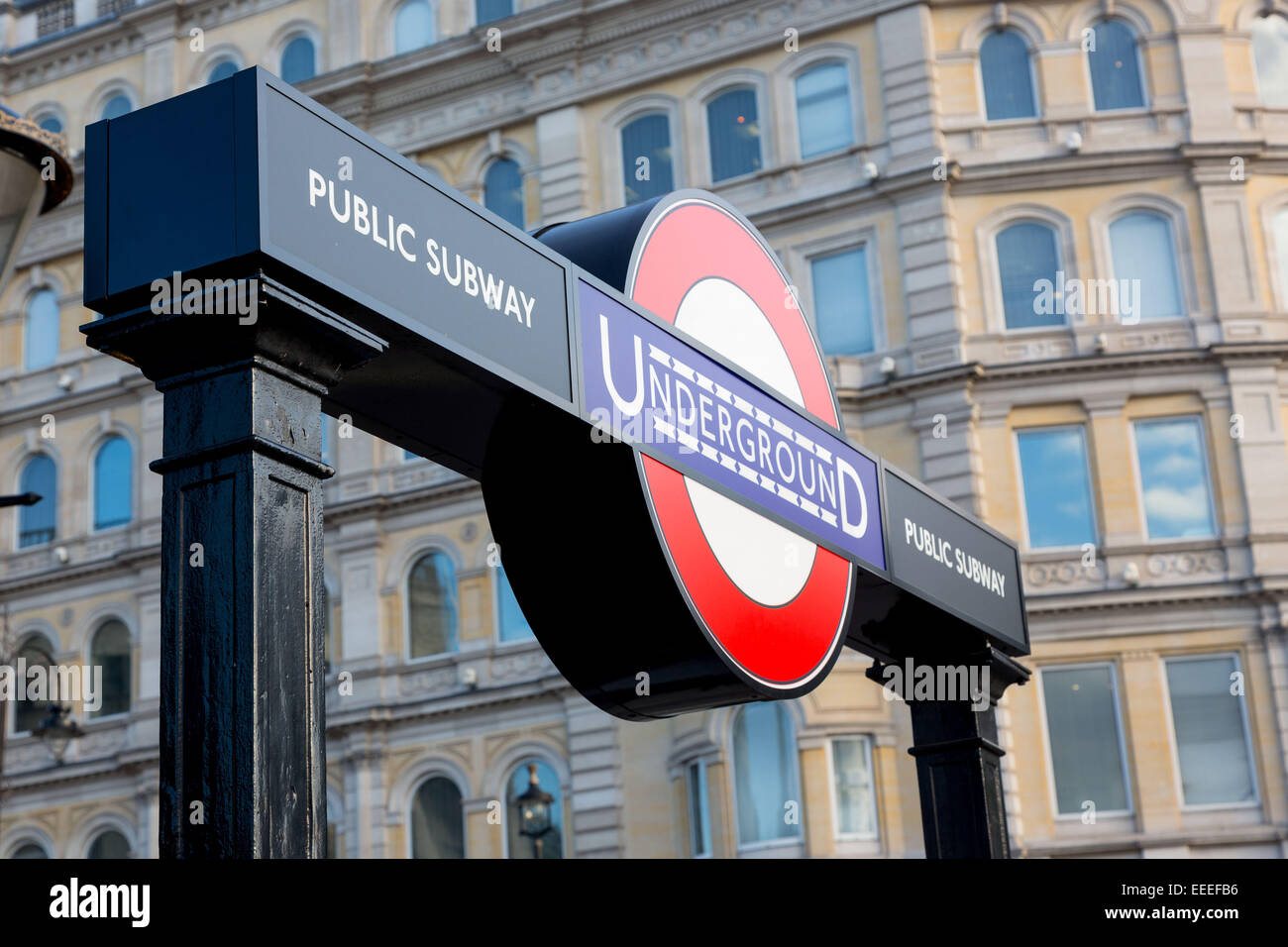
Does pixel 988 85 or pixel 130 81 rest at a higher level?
pixel 130 81

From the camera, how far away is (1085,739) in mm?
23922

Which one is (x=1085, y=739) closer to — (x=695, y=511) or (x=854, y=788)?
(x=854, y=788)

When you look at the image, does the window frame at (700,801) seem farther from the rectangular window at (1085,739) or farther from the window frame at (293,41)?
the window frame at (293,41)

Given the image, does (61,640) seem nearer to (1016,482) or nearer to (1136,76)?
(1016,482)

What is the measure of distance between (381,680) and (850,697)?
7699mm

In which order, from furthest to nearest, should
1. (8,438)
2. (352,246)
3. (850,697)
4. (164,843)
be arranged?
(8,438), (850,697), (352,246), (164,843)

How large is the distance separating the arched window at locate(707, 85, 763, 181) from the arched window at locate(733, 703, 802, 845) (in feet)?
28.5

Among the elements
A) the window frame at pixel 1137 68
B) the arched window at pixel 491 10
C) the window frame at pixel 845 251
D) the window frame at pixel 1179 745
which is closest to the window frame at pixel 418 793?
the window frame at pixel 845 251

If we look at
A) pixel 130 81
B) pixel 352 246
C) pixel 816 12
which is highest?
pixel 130 81

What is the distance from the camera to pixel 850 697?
24.3 m

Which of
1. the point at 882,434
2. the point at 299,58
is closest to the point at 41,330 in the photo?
the point at 299,58

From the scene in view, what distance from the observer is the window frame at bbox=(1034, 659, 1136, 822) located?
23641mm

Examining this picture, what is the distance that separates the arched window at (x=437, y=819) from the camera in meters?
27.4
